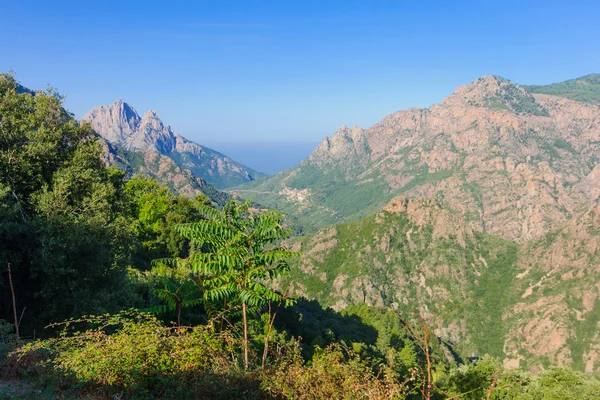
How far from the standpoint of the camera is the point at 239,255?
373 inches

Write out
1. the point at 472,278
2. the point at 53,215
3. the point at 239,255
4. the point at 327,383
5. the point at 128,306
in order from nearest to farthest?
the point at 327,383, the point at 239,255, the point at 53,215, the point at 128,306, the point at 472,278

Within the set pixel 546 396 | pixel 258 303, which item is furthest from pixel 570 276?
pixel 258 303

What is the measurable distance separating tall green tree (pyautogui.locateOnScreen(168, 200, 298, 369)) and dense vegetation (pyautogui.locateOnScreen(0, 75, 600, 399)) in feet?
0.12

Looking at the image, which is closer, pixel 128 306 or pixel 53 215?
pixel 53 215

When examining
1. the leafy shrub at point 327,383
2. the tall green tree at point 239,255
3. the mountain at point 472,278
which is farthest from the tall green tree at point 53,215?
the mountain at point 472,278

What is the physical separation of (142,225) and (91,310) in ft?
97.3

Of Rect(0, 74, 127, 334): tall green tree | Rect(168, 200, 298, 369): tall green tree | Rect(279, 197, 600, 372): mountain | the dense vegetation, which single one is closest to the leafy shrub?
the dense vegetation

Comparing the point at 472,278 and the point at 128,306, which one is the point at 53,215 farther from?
the point at 472,278

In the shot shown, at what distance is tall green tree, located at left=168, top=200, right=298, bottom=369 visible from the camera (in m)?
9.38

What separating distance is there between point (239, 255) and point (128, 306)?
1032cm

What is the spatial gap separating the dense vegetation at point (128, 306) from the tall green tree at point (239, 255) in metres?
0.04

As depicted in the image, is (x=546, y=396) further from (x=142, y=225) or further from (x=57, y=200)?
(x=142, y=225)

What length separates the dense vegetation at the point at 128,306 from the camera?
756 cm

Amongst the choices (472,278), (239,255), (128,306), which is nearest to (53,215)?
(128,306)
